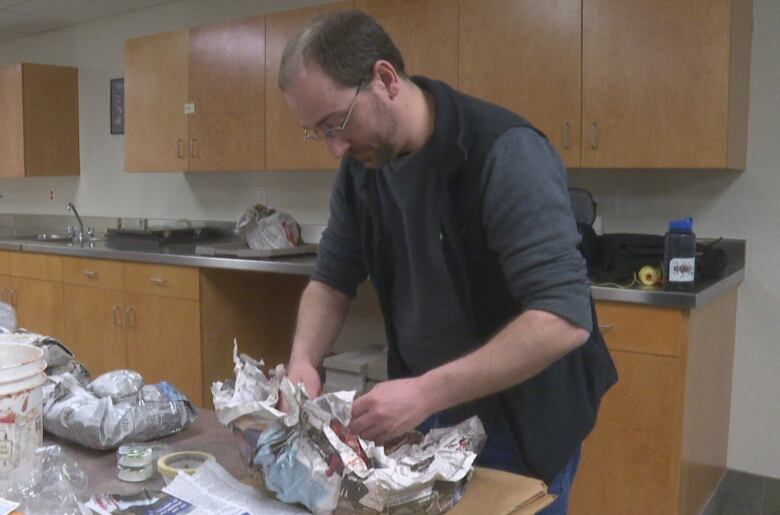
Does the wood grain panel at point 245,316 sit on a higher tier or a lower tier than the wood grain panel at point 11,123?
lower

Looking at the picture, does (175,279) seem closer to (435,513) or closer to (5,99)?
(5,99)

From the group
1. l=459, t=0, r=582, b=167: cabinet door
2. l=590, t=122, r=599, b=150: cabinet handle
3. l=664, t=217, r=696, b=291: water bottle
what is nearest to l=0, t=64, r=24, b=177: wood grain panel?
l=459, t=0, r=582, b=167: cabinet door

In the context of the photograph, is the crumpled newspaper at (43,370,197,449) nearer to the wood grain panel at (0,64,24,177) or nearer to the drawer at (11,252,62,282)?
the drawer at (11,252,62,282)

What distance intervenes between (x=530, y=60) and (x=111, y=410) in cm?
197

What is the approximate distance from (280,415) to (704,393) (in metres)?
1.82

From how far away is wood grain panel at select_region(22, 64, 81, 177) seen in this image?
15.5ft

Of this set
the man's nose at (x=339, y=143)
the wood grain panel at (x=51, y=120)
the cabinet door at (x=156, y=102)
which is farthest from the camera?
the wood grain panel at (x=51, y=120)

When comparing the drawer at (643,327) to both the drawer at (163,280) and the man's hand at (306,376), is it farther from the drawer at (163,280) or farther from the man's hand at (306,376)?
the drawer at (163,280)

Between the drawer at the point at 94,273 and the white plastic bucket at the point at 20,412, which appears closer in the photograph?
the white plastic bucket at the point at 20,412

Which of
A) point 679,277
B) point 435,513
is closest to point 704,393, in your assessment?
point 679,277

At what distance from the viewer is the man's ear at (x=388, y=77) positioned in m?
1.16

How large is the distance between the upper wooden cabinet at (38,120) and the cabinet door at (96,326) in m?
1.25

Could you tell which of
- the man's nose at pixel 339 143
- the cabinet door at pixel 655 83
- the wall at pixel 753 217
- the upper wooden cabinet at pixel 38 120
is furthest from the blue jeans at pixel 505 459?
the upper wooden cabinet at pixel 38 120

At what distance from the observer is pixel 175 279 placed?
11.4 ft
